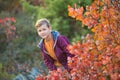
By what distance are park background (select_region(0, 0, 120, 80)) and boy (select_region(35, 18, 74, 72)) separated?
1582mm

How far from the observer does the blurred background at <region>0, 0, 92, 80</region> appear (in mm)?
7785

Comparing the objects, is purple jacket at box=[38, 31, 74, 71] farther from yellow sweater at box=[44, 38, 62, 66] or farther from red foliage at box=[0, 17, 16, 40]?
red foliage at box=[0, 17, 16, 40]

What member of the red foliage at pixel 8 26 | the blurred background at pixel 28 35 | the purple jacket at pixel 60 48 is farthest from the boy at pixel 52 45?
the red foliage at pixel 8 26

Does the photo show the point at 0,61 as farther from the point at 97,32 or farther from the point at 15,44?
the point at 97,32

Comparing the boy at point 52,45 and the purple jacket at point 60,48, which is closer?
the boy at point 52,45

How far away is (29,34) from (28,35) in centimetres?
4

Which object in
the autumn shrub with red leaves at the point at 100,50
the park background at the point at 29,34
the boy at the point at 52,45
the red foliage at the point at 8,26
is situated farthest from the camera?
the red foliage at the point at 8,26

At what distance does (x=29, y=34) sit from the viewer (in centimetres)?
1043

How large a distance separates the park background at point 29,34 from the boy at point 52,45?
1582 mm

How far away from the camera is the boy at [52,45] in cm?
479

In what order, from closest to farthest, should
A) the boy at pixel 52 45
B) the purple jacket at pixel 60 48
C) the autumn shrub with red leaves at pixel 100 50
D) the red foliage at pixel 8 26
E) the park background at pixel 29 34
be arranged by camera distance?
the autumn shrub with red leaves at pixel 100 50
the boy at pixel 52 45
the purple jacket at pixel 60 48
the park background at pixel 29 34
the red foliage at pixel 8 26

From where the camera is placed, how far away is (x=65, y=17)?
26.5 feet

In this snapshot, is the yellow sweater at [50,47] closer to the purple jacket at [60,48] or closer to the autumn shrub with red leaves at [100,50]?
the purple jacket at [60,48]

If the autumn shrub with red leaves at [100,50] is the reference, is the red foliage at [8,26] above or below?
below
